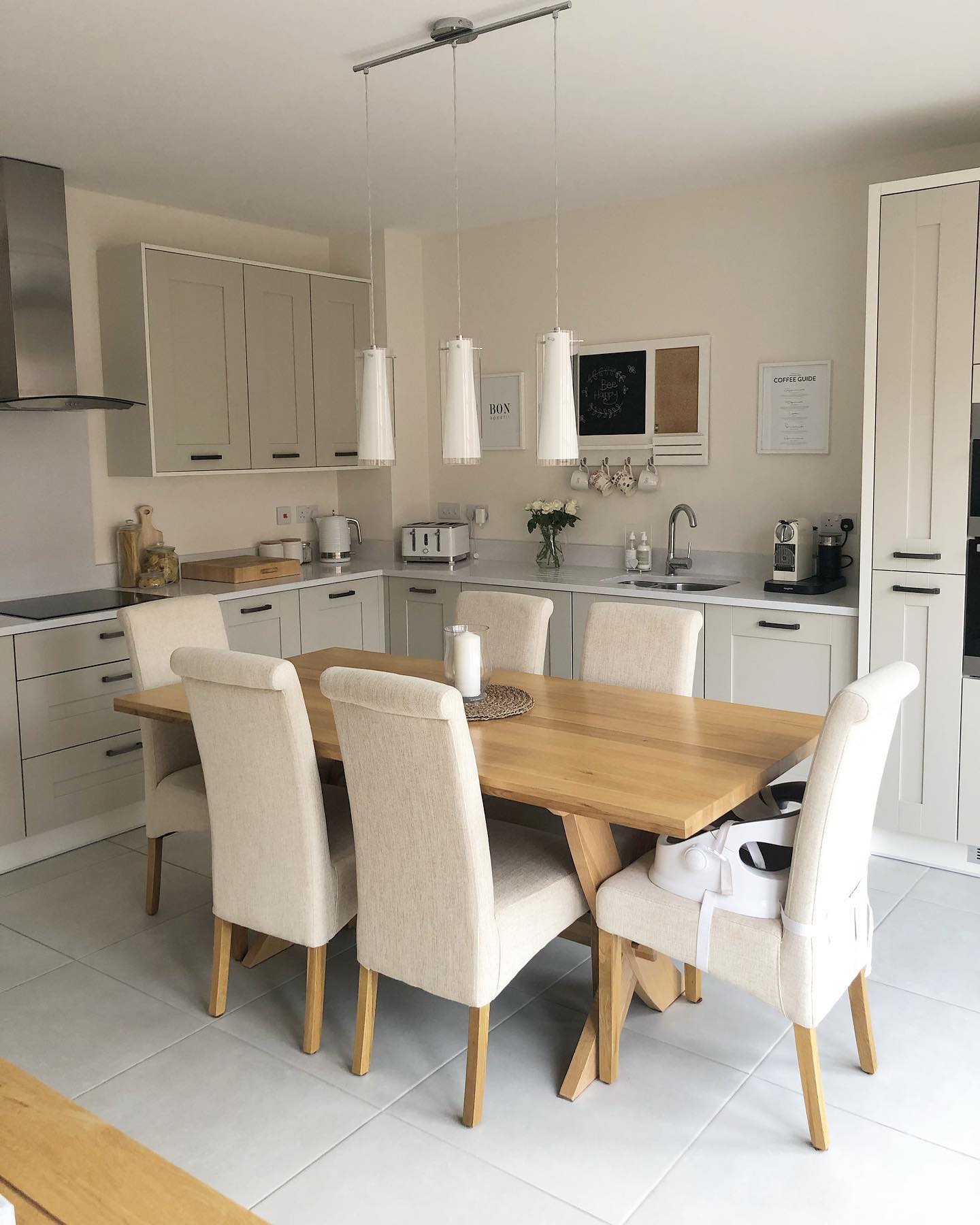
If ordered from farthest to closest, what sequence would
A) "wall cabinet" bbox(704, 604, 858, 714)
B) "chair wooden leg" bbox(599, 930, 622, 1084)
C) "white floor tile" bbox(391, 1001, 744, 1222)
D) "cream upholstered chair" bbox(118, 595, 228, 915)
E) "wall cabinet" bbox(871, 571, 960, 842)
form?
"wall cabinet" bbox(704, 604, 858, 714) → "wall cabinet" bbox(871, 571, 960, 842) → "cream upholstered chair" bbox(118, 595, 228, 915) → "chair wooden leg" bbox(599, 930, 622, 1084) → "white floor tile" bbox(391, 1001, 744, 1222)

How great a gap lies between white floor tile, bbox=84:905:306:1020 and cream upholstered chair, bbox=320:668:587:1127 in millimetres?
569

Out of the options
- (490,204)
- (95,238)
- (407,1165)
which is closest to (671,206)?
(490,204)

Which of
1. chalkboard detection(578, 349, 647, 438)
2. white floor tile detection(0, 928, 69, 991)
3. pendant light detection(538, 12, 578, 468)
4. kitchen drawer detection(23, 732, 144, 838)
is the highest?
chalkboard detection(578, 349, 647, 438)

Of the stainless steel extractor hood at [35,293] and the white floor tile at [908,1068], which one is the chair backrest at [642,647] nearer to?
the white floor tile at [908,1068]

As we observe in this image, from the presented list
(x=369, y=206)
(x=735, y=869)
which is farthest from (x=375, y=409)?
(x=369, y=206)

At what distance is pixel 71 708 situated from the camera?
3.85m

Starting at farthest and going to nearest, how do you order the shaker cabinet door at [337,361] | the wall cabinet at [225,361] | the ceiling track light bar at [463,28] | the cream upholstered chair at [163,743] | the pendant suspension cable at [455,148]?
the shaker cabinet door at [337,361] < the wall cabinet at [225,361] < the cream upholstered chair at [163,743] < the pendant suspension cable at [455,148] < the ceiling track light bar at [463,28]

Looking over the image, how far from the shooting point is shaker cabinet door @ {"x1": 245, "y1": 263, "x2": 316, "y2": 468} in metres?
4.71

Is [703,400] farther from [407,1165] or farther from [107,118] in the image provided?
[407,1165]

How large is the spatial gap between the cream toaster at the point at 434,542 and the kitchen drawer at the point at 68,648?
5.12ft

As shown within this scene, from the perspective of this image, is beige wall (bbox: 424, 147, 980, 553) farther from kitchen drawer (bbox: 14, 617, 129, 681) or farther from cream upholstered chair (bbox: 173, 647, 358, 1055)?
cream upholstered chair (bbox: 173, 647, 358, 1055)

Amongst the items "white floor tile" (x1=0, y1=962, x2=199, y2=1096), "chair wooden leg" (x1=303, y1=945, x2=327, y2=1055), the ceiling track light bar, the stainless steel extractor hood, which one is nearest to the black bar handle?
"white floor tile" (x1=0, y1=962, x2=199, y2=1096)

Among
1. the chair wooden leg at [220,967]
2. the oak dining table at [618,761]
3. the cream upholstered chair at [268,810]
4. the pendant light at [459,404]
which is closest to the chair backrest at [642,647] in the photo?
the oak dining table at [618,761]

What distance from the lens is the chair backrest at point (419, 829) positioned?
214 centimetres
